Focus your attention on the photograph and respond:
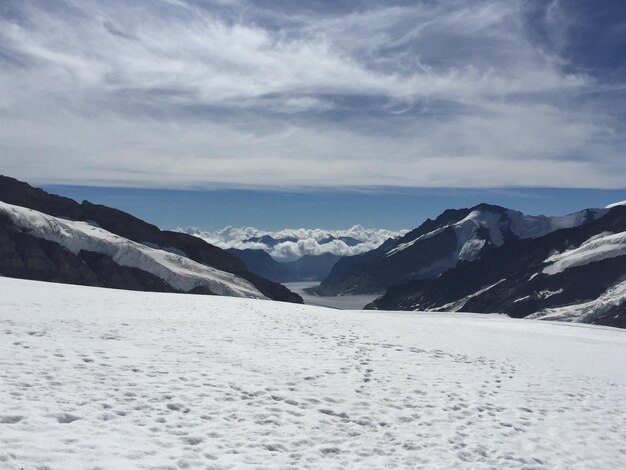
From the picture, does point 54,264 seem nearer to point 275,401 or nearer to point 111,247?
point 111,247

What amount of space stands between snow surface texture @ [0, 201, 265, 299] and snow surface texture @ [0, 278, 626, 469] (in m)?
166

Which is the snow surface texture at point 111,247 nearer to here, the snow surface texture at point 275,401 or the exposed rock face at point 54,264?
the exposed rock face at point 54,264

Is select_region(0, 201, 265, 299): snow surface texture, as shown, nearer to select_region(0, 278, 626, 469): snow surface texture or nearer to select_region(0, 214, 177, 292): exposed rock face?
select_region(0, 214, 177, 292): exposed rock face

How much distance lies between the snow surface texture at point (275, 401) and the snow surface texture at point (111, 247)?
166419 millimetres

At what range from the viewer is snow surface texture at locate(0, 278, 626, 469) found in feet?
32.9

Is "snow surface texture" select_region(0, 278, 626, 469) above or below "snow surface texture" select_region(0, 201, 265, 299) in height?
above

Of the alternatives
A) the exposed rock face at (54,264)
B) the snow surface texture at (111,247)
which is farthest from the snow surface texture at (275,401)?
the snow surface texture at (111,247)

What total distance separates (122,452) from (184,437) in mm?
1392

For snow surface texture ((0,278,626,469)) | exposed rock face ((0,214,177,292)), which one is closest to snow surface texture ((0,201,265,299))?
exposed rock face ((0,214,177,292))

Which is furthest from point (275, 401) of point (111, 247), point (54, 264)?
point (111, 247)

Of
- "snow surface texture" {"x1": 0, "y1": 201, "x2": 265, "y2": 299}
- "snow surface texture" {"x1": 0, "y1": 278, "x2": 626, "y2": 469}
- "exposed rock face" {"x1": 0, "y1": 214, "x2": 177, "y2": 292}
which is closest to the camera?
"snow surface texture" {"x1": 0, "y1": 278, "x2": 626, "y2": 469}

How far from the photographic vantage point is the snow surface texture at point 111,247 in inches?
6639

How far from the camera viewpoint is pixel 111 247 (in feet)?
606

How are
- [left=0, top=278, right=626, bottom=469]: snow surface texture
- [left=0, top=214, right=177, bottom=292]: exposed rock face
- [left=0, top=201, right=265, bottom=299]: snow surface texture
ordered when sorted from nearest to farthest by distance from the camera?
[left=0, top=278, right=626, bottom=469]: snow surface texture
[left=0, top=214, right=177, bottom=292]: exposed rock face
[left=0, top=201, right=265, bottom=299]: snow surface texture
